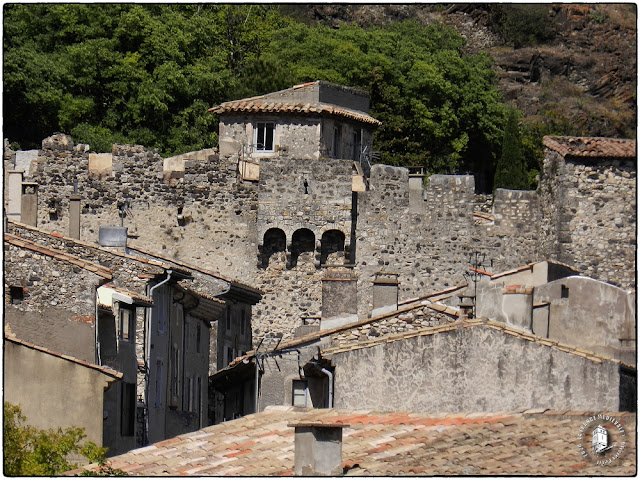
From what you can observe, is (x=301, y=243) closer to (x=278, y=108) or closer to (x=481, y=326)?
(x=278, y=108)

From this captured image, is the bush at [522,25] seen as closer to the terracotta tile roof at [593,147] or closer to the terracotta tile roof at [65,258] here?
the terracotta tile roof at [593,147]

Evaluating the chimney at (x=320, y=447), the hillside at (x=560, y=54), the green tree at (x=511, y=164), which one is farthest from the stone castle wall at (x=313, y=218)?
the chimney at (x=320, y=447)

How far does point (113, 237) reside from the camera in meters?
44.4

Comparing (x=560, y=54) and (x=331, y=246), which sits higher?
(x=560, y=54)

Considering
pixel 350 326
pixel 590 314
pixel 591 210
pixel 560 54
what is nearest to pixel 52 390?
pixel 350 326

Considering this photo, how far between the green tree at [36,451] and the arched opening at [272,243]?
98.1 ft

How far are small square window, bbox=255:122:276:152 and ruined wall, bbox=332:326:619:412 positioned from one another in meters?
26.0

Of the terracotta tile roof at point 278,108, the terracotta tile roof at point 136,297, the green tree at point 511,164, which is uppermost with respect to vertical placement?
the terracotta tile roof at point 278,108

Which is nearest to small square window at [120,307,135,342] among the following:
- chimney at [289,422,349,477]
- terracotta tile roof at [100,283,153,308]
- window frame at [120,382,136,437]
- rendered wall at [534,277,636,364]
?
terracotta tile roof at [100,283,153,308]

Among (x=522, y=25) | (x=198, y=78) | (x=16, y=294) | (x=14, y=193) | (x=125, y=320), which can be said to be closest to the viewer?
(x=16, y=294)

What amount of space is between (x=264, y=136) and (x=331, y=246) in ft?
11.4

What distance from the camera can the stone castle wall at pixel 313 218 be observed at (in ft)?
190

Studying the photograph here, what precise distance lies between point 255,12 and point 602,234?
88.3ft

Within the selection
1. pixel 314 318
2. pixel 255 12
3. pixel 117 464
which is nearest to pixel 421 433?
pixel 117 464
